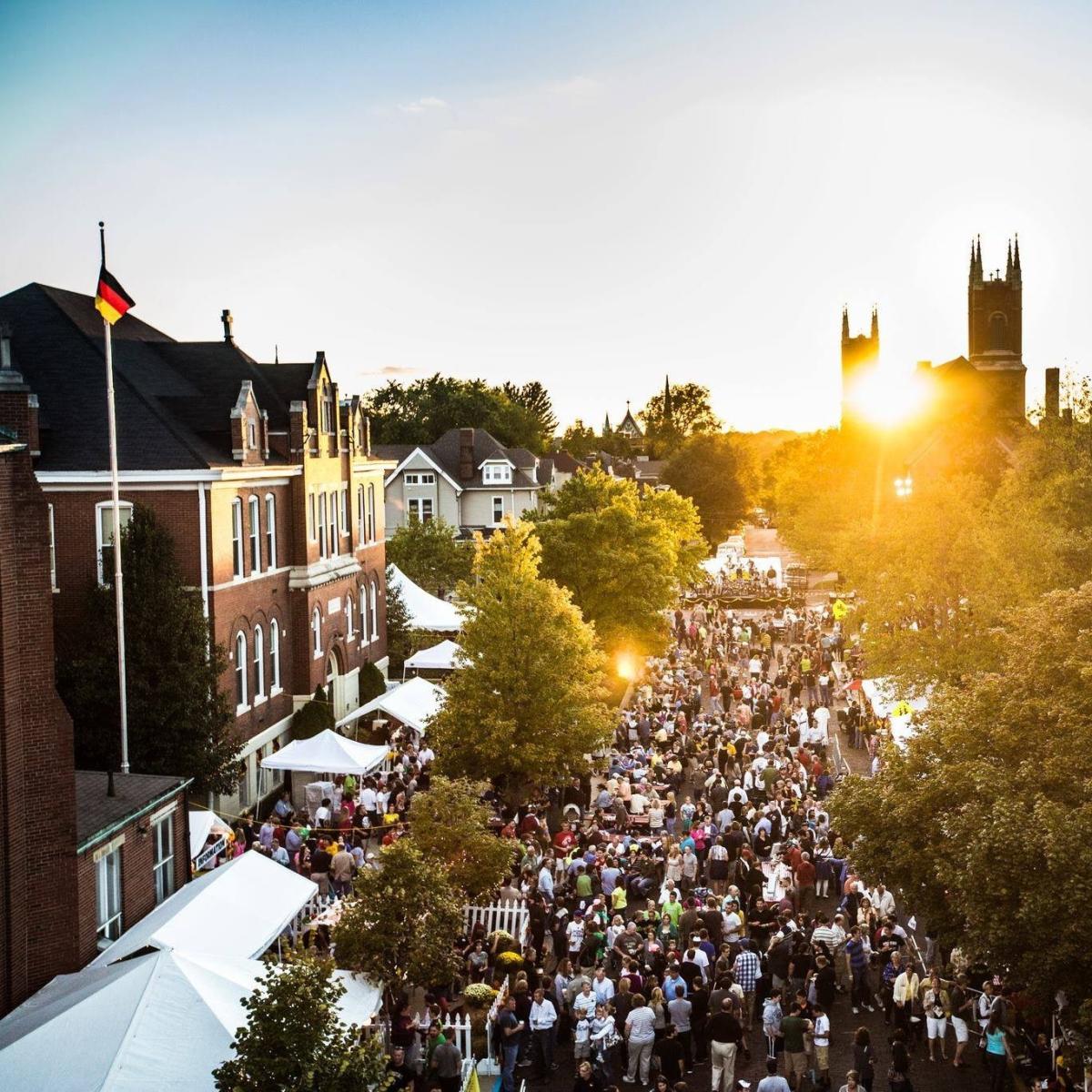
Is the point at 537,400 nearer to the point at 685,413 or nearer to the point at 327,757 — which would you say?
the point at 685,413

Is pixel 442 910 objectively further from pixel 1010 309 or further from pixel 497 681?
pixel 1010 309

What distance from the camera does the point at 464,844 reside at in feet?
68.1

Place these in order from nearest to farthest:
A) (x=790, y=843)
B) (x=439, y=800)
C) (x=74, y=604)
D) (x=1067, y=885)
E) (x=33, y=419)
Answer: (x=1067, y=885) → (x=439, y=800) → (x=790, y=843) → (x=33, y=419) → (x=74, y=604)

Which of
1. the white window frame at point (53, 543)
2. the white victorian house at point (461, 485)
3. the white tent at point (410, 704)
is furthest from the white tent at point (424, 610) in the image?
the white victorian house at point (461, 485)

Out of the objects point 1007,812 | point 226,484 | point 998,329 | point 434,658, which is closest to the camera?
point 1007,812

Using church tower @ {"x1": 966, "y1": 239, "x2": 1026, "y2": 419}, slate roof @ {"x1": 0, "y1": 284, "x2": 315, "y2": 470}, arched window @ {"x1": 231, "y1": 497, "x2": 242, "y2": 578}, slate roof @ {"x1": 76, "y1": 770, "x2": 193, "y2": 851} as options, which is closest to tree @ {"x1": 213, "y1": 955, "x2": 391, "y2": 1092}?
slate roof @ {"x1": 76, "y1": 770, "x2": 193, "y2": 851}

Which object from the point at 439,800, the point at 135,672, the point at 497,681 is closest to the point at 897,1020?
the point at 439,800

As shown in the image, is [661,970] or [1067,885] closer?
[1067,885]

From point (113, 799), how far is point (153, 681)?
664 centimetres

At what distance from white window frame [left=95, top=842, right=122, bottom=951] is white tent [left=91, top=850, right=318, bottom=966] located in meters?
0.49

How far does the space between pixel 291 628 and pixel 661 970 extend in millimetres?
19995

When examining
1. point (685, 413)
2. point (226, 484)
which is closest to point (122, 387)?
point (226, 484)

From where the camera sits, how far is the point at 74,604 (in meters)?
28.9

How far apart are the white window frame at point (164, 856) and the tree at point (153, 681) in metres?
4.65
